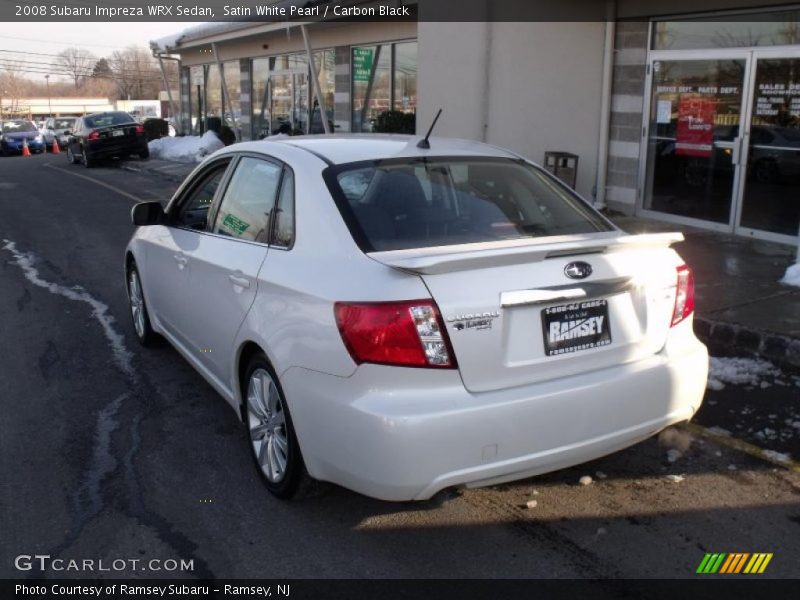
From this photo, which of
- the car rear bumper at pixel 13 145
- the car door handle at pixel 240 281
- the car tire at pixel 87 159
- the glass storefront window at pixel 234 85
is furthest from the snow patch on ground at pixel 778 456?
the car rear bumper at pixel 13 145

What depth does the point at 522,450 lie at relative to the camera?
3186 mm

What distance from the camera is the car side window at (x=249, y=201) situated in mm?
4094

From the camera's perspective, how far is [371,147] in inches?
166

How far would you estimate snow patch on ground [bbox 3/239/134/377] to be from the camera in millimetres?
5969

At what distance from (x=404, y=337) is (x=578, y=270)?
813 millimetres

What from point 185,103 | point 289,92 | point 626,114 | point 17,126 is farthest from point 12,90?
point 626,114

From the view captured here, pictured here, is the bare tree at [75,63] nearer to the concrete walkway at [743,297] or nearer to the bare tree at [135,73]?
the bare tree at [135,73]

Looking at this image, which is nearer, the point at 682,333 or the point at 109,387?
the point at 682,333

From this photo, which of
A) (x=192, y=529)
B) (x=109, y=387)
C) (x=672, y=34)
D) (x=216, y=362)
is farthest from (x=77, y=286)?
(x=672, y=34)

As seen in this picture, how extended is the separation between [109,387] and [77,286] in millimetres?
3274

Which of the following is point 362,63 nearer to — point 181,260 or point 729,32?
point 729,32

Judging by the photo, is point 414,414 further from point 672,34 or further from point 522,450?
point 672,34

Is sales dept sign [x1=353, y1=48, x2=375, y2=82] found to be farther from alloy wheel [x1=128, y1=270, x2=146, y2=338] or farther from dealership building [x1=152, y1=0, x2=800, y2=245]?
alloy wheel [x1=128, y1=270, x2=146, y2=338]

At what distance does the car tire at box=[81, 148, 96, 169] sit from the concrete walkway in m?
18.7
